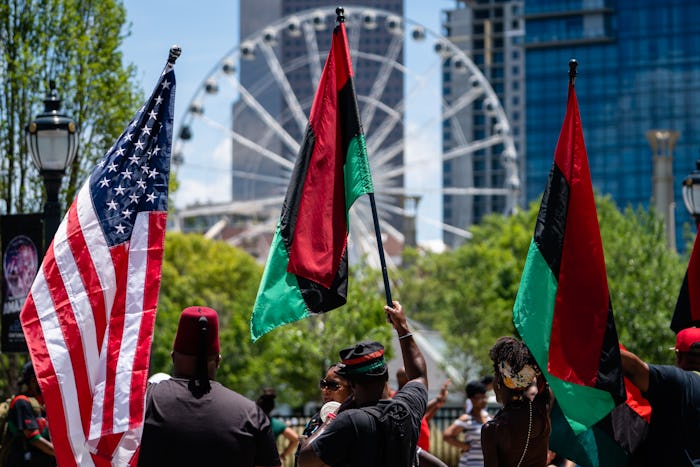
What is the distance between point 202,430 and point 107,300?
0.86 m

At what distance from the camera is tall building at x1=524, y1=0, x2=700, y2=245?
126812 millimetres

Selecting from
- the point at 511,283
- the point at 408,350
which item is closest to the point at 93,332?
the point at 408,350

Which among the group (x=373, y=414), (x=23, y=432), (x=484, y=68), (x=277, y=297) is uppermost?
(x=484, y=68)

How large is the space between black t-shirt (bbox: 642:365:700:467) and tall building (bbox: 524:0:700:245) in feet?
394

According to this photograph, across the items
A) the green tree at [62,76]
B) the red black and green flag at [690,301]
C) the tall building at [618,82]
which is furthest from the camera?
the tall building at [618,82]

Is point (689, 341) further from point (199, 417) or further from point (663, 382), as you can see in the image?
point (199, 417)

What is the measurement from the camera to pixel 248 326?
146ft

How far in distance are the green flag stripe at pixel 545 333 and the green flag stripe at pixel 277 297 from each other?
109cm

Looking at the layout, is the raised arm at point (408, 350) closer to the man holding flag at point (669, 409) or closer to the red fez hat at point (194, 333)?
the red fez hat at point (194, 333)

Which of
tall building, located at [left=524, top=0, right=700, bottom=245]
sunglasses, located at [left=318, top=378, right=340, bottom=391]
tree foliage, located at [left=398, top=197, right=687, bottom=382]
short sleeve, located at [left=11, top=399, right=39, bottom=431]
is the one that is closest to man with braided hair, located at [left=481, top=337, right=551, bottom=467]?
sunglasses, located at [left=318, top=378, right=340, bottom=391]

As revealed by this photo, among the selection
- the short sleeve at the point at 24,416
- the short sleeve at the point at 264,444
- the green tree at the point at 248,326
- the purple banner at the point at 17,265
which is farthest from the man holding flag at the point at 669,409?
the green tree at the point at 248,326

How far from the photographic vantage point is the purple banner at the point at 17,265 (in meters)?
11.2

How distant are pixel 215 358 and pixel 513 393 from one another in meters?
1.81

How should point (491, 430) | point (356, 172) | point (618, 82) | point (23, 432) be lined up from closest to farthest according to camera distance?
point (491, 430) < point (356, 172) < point (23, 432) < point (618, 82)
